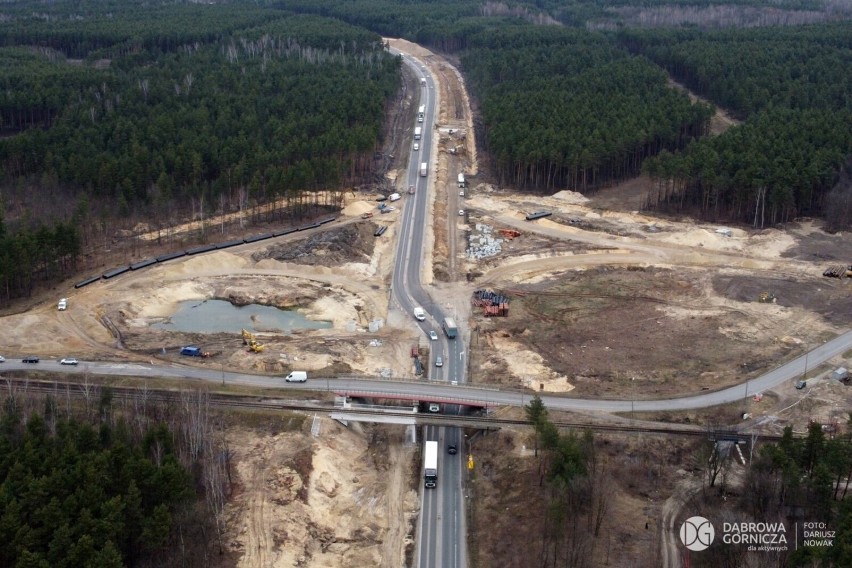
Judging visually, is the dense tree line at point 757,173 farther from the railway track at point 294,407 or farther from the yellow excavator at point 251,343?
the yellow excavator at point 251,343

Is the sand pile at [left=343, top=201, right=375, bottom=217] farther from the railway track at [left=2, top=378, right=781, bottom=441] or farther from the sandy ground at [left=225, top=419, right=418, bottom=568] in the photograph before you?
the sandy ground at [left=225, top=419, right=418, bottom=568]

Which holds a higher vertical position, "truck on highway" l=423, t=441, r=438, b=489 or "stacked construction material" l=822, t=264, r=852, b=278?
"stacked construction material" l=822, t=264, r=852, b=278

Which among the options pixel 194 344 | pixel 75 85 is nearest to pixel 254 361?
pixel 194 344

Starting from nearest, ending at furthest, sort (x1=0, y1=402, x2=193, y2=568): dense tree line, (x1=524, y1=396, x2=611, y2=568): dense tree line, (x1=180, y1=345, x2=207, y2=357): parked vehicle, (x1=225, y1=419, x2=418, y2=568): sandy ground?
(x1=0, y1=402, x2=193, y2=568): dense tree line → (x1=524, y1=396, x2=611, y2=568): dense tree line → (x1=225, y1=419, x2=418, y2=568): sandy ground → (x1=180, y1=345, x2=207, y2=357): parked vehicle

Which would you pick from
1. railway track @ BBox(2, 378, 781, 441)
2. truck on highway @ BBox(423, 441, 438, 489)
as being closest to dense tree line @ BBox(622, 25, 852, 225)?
railway track @ BBox(2, 378, 781, 441)

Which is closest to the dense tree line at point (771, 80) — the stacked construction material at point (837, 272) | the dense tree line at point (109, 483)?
the stacked construction material at point (837, 272)

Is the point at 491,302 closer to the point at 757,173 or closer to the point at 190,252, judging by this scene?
the point at 190,252
